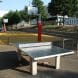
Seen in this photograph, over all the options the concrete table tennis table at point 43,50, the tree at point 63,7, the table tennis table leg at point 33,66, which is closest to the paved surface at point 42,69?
the table tennis table leg at point 33,66

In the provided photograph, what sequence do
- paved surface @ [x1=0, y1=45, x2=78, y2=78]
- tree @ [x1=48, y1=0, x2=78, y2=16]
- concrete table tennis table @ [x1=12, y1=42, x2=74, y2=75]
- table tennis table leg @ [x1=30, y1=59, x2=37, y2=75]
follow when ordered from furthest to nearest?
tree @ [x1=48, y1=0, x2=78, y2=16]
concrete table tennis table @ [x1=12, y1=42, x2=74, y2=75]
paved surface @ [x1=0, y1=45, x2=78, y2=78]
table tennis table leg @ [x1=30, y1=59, x2=37, y2=75]

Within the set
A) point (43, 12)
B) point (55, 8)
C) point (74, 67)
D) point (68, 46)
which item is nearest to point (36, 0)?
point (43, 12)

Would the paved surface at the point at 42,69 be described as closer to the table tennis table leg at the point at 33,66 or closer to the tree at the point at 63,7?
the table tennis table leg at the point at 33,66

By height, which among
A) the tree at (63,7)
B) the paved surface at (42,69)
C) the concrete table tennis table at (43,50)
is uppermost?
the tree at (63,7)

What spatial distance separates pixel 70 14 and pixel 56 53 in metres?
52.3

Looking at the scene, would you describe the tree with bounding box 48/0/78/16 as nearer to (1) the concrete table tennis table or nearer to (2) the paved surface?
(2) the paved surface

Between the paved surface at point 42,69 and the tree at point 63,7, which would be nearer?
the paved surface at point 42,69

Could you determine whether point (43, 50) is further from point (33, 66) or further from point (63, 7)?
point (63, 7)

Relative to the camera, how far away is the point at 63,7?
2403 inches

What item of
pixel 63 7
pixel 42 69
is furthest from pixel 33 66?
pixel 63 7

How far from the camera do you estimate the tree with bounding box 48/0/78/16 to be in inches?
2400

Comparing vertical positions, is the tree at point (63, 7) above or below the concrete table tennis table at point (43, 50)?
above

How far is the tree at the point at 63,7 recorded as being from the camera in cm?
6097

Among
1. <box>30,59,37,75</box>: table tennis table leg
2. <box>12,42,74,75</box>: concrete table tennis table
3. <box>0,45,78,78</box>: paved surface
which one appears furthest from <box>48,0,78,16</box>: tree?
<box>30,59,37,75</box>: table tennis table leg
